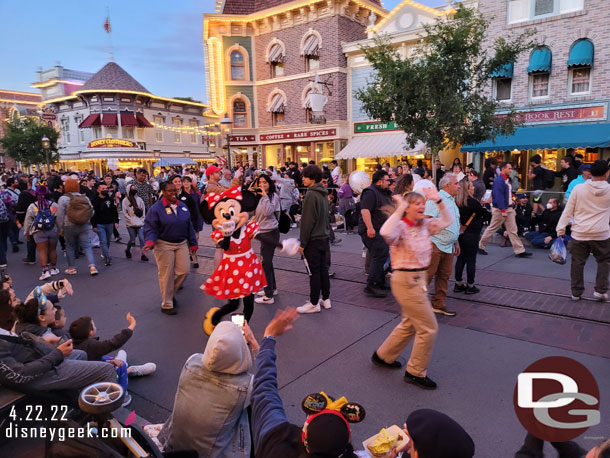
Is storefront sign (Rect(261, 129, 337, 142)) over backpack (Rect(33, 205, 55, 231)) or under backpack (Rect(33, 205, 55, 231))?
over

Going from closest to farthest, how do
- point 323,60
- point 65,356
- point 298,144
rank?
point 65,356
point 323,60
point 298,144

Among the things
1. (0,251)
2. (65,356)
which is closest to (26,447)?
(65,356)

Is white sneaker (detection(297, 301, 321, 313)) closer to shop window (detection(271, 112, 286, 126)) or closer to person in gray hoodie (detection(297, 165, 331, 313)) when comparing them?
person in gray hoodie (detection(297, 165, 331, 313))

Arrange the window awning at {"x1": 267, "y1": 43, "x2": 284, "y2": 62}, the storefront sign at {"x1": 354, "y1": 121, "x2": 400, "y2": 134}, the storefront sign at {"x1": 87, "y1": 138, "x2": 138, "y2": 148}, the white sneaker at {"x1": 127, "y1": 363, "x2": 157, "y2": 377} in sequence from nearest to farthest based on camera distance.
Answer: the white sneaker at {"x1": 127, "y1": 363, "x2": 157, "y2": 377}
the storefront sign at {"x1": 354, "y1": 121, "x2": 400, "y2": 134}
the window awning at {"x1": 267, "y1": 43, "x2": 284, "y2": 62}
the storefront sign at {"x1": 87, "y1": 138, "x2": 138, "y2": 148}

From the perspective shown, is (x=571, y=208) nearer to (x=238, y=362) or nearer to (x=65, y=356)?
(x=238, y=362)

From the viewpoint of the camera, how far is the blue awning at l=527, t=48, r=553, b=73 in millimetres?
15719

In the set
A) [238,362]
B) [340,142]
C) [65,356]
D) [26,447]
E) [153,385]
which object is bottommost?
[153,385]

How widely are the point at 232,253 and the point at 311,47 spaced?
21.6 metres

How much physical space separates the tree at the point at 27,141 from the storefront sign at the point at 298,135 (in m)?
22.8

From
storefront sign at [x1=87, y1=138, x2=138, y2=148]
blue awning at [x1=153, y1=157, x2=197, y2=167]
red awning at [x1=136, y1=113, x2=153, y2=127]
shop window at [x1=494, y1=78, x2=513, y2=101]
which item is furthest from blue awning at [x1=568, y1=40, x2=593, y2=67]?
storefront sign at [x1=87, y1=138, x2=138, y2=148]

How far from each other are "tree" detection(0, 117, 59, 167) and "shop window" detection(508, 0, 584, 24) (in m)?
36.9

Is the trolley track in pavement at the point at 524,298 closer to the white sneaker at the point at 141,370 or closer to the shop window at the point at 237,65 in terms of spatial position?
the white sneaker at the point at 141,370

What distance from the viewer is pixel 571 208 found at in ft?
18.9

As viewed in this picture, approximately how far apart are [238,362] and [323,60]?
23.5 meters
